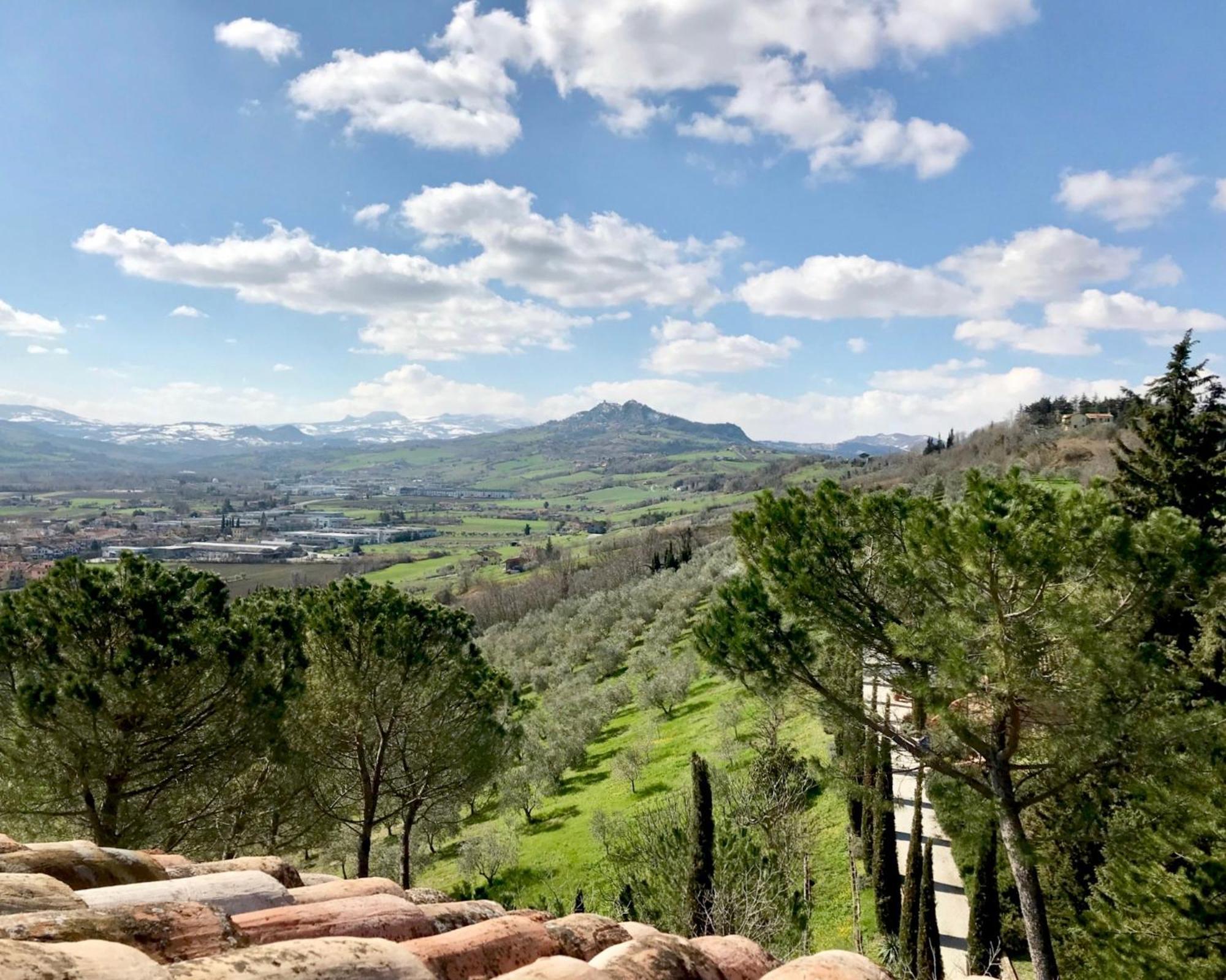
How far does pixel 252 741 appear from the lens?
49.0ft

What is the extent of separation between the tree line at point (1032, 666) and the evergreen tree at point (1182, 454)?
6.57 meters

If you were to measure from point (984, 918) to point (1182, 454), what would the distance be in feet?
48.5

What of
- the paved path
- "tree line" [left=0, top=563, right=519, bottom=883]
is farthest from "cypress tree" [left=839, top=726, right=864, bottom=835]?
"tree line" [left=0, top=563, right=519, bottom=883]

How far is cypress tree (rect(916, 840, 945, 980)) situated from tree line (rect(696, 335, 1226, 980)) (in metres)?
2.85

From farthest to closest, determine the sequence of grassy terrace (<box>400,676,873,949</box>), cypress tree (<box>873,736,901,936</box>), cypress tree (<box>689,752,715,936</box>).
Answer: grassy terrace (<box>400,676,873,949</box>)
cypress tree (<box>873,736,901,936</box>)
cypress tree (<box>689,752,715,936</box>)

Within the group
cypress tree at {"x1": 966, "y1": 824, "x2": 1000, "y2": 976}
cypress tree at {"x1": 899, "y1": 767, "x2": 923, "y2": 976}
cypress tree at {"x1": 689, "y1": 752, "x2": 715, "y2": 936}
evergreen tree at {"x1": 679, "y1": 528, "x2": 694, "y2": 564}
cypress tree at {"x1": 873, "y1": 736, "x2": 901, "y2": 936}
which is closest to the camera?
cypress tree at {"x1": 966, "y1": 824, "x2": 1000, "y2": 976}

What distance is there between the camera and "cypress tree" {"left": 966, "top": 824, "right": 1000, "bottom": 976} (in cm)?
1697

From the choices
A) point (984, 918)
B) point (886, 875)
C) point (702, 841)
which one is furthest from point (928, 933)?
point (702, 841)

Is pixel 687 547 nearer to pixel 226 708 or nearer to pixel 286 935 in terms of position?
pixel 226 708

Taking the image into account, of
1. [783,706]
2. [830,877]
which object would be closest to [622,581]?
[830,877]

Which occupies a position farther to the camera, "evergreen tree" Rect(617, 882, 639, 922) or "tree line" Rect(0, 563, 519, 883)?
"evergreen tree" Rect(617, 882, 639, 922)

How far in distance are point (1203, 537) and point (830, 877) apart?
711 inches

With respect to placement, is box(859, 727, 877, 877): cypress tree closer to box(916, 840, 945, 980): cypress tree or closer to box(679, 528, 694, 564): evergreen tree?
box(916, 840, 945, 980): cypress tree

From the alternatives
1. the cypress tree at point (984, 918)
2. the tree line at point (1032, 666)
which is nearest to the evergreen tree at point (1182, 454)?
the tree line at point (1032, 666)
